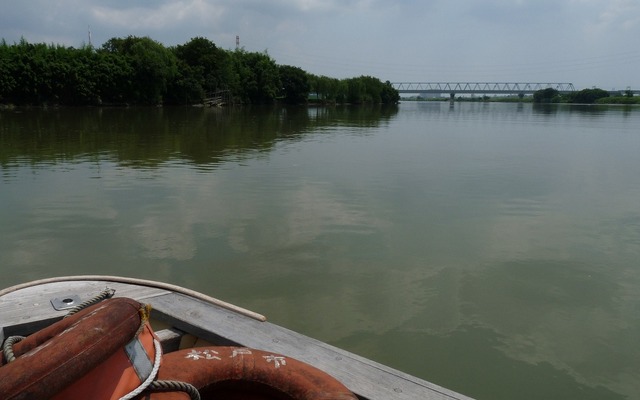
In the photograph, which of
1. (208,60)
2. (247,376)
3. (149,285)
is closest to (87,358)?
(247,376)

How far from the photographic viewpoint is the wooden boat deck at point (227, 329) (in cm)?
218

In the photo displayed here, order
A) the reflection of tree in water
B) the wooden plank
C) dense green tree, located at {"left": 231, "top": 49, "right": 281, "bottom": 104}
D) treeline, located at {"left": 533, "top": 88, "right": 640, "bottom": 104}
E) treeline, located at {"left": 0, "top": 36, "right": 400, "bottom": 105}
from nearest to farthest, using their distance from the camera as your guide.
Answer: the wooden plank
the reflection of tree in water
treeline, located at {"left": 0, "top": 36, "right": 400, "bottom": 105}
dense green tree, located at {"left": 231, "top": 49, "right": 281, "bottom": 104}
treeline, located at {"left": 533, "top": 88, "right": 640, "bottom": 104}

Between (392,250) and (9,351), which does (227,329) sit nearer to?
(9,351)

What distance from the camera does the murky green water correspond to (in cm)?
434

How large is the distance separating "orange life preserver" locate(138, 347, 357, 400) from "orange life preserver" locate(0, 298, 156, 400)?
0.24 meters

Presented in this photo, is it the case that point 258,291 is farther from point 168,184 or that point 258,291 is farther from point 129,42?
point 129,42

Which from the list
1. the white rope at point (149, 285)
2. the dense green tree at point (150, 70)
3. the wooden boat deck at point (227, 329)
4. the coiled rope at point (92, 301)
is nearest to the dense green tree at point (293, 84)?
the dense green tree at point (150, 70)

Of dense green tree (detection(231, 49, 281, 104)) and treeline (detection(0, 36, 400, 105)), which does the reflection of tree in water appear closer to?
treeline (detection(0, 36, 400, 105))

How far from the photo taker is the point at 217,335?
2586 millimetres

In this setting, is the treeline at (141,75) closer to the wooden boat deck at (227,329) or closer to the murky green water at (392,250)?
the murky green water at (392,250)

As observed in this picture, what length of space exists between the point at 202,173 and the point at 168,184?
5.00 ft

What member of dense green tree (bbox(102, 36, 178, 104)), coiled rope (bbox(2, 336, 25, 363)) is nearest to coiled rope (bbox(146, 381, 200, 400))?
coiled rope (bbox(2, 336, 25, 363))

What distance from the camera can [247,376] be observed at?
206cm

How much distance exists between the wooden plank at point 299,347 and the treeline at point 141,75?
44.7 meters
